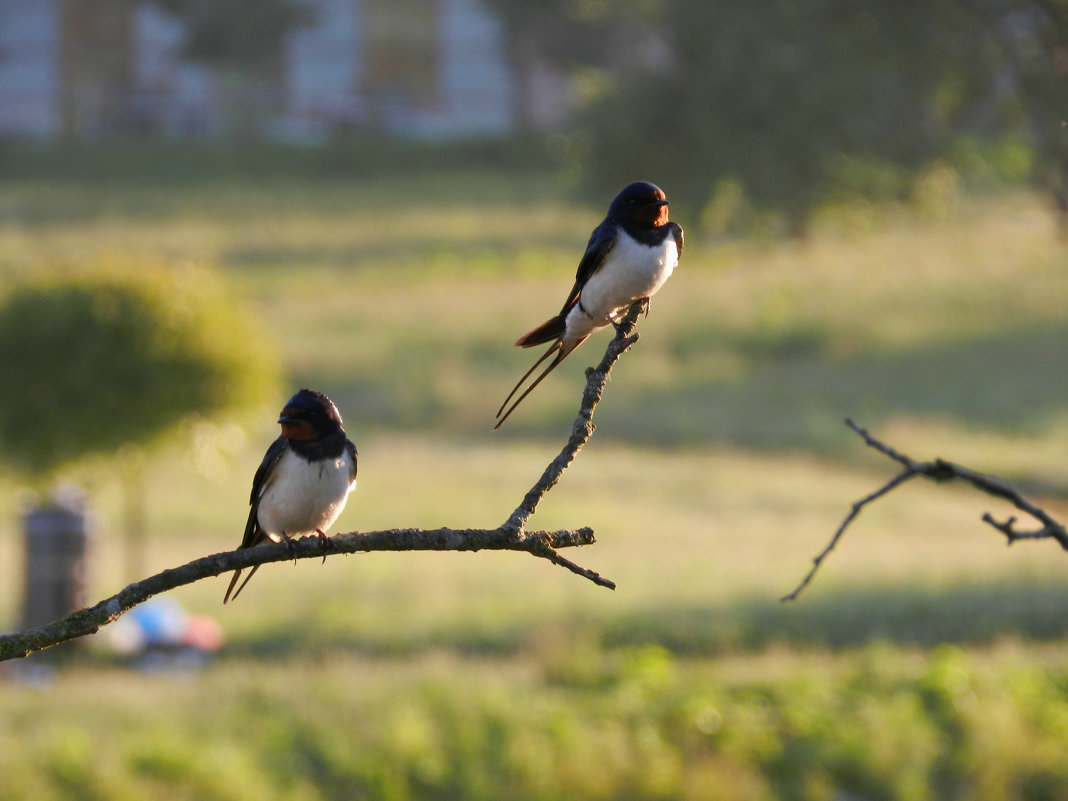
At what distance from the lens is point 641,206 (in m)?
3.27

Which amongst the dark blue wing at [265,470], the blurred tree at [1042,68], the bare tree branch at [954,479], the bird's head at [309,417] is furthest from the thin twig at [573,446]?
the blurred tree at [1042,68]

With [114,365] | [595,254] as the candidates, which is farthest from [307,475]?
[114,365]

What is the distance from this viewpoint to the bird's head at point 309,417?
303 centimetres

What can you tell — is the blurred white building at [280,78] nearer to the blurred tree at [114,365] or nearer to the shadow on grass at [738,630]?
the blurred tree at [114,365]

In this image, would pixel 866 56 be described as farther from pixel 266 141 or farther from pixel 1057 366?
pixel 266 141

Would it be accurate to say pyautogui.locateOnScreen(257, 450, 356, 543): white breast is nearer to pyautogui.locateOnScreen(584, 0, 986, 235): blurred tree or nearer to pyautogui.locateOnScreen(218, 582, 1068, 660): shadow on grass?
pyautogui.locateOnScreen(218, 582, 1068, 660): shadow on grass

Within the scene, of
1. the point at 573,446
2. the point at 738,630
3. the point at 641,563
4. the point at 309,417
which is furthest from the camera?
the point at 641,563

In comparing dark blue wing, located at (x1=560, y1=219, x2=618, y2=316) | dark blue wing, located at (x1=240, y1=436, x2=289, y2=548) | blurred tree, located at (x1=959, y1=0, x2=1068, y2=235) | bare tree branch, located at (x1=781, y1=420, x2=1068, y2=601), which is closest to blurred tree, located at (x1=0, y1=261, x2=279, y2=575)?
blurred tree, located at (x1=959, y1=0, x2=1068, y2=235)

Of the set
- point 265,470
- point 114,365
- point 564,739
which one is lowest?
point 564,739

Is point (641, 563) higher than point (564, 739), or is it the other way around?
point (641, 563)

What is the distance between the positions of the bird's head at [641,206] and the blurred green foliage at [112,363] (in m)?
11.8

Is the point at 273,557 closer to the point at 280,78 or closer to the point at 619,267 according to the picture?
the point at 619,267

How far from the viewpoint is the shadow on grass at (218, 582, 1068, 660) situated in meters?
13.0

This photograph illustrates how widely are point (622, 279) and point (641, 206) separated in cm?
25
